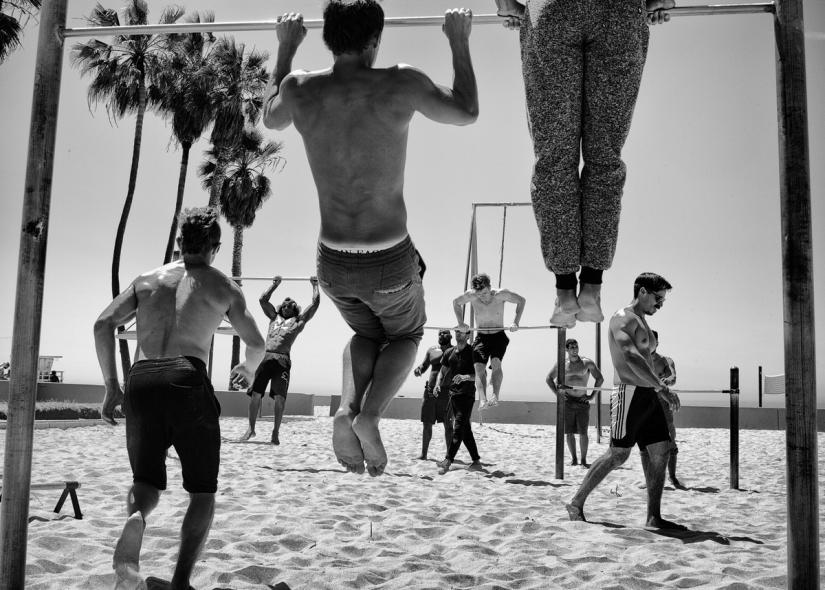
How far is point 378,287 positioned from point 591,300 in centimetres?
88

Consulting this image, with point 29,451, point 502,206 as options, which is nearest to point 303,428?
point 502,206

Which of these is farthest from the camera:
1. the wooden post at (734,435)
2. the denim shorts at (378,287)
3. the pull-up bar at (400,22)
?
the wooden post at (734,435)

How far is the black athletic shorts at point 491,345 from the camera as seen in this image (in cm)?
966

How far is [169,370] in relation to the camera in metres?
3.28

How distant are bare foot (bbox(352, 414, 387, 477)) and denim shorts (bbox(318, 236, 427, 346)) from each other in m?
0.46

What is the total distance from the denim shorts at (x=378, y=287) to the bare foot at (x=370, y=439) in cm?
46

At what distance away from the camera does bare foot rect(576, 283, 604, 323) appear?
289cm

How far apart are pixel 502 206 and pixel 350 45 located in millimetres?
10288

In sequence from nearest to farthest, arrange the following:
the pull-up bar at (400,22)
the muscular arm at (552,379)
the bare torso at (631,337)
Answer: the pull-up bar at (400,22)
the bare torso at (631,337)
the muscular arm at (552,379)

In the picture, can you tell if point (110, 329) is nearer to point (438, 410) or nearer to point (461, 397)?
point (461, 397)

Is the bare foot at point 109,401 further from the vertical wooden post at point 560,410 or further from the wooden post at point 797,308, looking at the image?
the vertical wooden post at point 560,410

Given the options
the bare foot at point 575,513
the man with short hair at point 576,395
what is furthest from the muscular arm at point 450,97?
the man with short hair at point 576,395

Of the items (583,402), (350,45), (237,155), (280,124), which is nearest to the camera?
(350,45)

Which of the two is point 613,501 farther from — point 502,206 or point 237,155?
point 237,155
